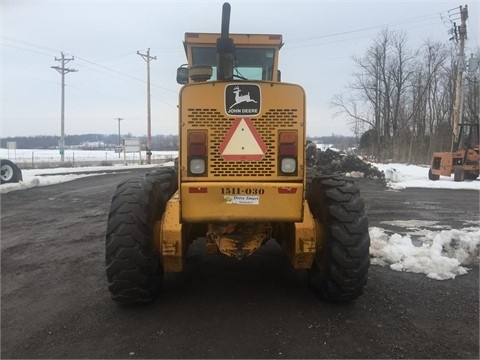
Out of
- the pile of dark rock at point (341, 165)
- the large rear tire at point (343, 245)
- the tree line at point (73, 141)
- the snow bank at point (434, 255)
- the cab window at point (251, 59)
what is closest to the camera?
the large rear tire at point (343, 245)

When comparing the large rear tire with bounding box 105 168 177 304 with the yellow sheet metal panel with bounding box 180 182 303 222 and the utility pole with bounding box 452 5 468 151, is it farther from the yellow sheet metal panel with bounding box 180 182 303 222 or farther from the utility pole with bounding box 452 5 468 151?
the utility pole with bounding box 452 5 468 151

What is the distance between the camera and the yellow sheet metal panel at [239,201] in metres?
3.64

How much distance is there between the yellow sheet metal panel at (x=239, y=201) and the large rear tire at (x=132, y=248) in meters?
0.56

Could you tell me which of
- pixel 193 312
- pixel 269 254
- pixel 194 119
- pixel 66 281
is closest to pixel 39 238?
pixel 66 281

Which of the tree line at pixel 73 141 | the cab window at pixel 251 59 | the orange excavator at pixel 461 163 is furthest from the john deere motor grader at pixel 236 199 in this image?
the tree line at pixel 73 141

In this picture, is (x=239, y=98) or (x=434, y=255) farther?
(x=434, y=255)

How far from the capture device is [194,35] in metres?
5.45

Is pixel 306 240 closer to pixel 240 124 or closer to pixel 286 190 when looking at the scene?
pixel 286 190

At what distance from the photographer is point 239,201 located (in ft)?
11.9

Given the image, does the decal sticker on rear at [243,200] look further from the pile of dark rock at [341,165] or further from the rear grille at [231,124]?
the pile of dark rock at [341,165]

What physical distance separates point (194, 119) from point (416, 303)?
278 centimetres

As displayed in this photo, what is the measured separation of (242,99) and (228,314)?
1934 mm

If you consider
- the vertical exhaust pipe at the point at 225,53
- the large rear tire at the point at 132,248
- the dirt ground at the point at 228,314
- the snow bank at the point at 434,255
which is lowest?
the dirt ground at the point at 228,314

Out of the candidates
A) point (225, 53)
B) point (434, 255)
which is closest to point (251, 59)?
point (225, 53)
